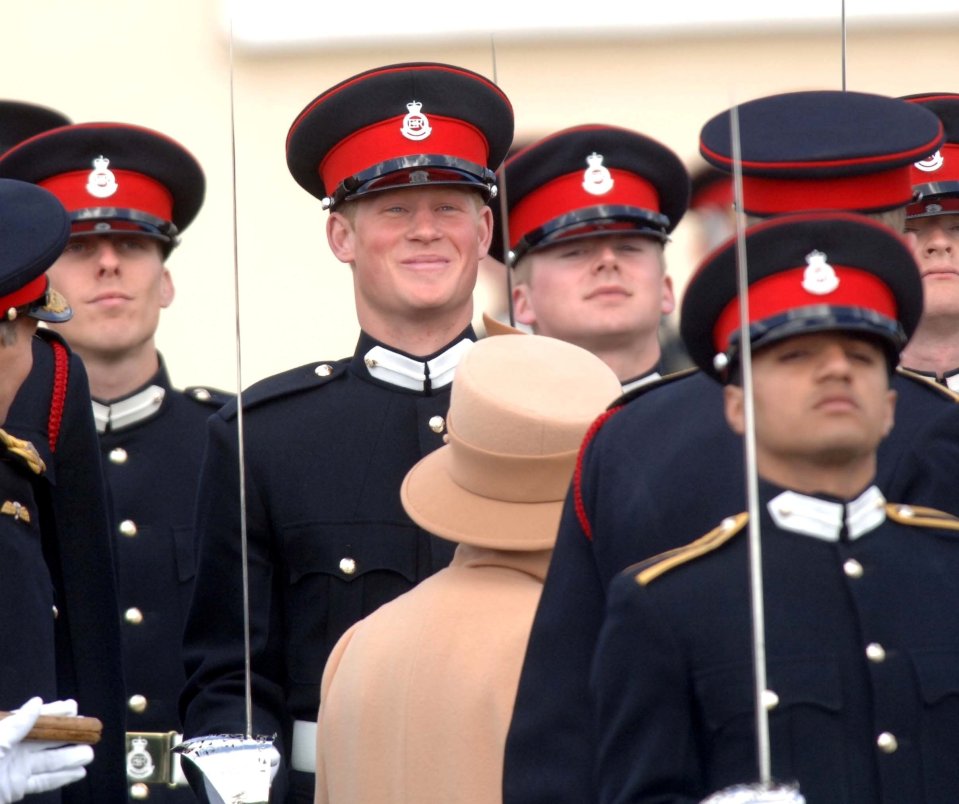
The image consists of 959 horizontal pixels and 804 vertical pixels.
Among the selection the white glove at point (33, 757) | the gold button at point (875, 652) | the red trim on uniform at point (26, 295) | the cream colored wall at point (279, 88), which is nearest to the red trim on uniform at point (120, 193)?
the red trim on uniform at point (26, 295)

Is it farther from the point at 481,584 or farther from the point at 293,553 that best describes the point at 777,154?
the point at 293,553

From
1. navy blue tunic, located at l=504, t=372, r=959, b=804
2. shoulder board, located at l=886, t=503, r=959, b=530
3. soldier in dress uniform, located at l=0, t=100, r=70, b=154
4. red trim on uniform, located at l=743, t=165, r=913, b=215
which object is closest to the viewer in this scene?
shoulder board, located at l=886, t=503, r=959, b=530

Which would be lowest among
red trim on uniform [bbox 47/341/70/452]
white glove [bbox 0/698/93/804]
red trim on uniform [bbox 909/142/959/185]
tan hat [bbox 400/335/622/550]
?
white glove [bbox 0/698/93/804]

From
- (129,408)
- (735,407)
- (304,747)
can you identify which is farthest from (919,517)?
(129,408)

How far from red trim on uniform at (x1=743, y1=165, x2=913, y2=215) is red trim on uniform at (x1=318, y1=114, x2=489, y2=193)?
98cm

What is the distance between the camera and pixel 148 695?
576 cm

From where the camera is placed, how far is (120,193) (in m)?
6.07

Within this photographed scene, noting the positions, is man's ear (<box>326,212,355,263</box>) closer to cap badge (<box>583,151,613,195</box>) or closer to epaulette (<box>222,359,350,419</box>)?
epaulette (<box>222,359,350,419</box>)

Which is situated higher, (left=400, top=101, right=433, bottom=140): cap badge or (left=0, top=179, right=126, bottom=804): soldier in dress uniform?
(left=400, top=101, right=433, bottom=140): cap badge

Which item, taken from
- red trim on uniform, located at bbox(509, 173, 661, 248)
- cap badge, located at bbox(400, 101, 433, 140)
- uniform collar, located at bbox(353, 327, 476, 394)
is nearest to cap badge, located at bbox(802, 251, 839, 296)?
uniform collar, located at bbox(353, 327, 476, 394)

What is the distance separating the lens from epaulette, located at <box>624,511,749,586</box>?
3496 millimetres

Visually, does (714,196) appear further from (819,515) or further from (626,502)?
(819,515)

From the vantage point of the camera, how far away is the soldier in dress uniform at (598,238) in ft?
17.9

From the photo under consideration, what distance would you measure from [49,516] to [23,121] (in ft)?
7.74
